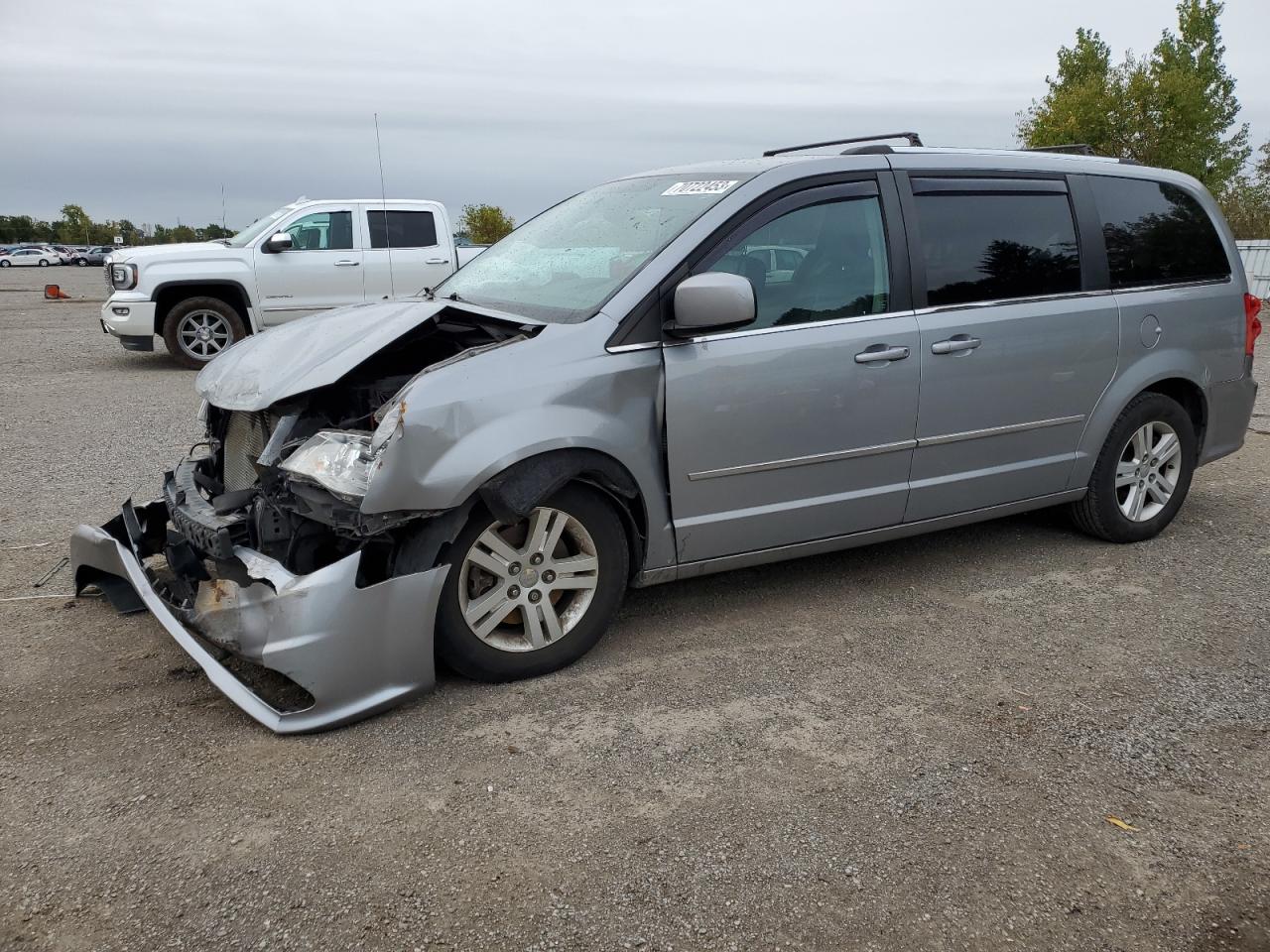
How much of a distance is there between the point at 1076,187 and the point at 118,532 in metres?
4.42

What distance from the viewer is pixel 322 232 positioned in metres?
11.9

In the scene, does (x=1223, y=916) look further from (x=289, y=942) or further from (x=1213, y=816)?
(x=289, y=942)

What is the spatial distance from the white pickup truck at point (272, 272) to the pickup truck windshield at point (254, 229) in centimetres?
2

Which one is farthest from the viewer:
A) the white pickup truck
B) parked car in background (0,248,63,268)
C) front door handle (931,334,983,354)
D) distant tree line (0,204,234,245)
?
distant tree line (0,204,234,245)

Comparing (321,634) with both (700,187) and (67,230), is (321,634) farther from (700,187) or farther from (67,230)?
(67,230)

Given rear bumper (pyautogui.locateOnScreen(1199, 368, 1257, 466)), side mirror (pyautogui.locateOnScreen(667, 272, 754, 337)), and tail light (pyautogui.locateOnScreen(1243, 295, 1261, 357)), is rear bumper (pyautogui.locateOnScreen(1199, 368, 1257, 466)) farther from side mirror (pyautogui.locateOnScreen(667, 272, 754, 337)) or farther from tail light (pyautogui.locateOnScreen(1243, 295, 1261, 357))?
Result: side mirror (pyautogui.locateOnScreen(667, 272, 754, 337))

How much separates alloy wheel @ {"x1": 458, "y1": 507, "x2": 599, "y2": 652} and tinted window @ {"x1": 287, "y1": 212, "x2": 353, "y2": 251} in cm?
927

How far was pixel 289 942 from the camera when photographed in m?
2.37

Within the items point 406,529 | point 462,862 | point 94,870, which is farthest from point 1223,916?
point 94,870

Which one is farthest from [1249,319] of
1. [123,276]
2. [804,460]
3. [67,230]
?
[67,230]

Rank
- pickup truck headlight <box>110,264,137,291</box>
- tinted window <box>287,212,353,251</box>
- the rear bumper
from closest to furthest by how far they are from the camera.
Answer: the rear bumper
pickup truck headlight <box>110,264,137,291</box>
tinted window <box>287,212,353,251</box>

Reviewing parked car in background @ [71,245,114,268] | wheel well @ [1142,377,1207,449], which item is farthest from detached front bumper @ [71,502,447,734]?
parked car in background @ [71,245,114,268]

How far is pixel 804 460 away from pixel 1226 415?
2.79 meters

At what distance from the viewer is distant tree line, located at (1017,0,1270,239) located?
1574 inches
